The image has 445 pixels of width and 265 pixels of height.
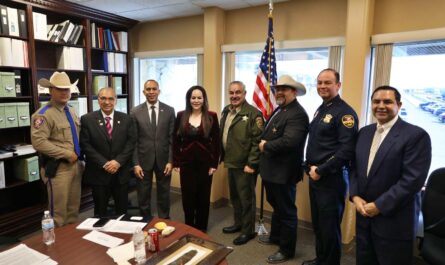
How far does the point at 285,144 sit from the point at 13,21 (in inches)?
110

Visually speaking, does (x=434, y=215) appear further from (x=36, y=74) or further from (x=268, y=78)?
(x=36, y=74)

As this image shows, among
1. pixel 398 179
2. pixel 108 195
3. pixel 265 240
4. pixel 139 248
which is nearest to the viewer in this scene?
pixel 139 248

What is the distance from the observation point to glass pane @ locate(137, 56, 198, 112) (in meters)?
3.97

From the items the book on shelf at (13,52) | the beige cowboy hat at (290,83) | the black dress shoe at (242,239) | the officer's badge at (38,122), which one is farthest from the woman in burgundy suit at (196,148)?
the book on shelf at (13,52)

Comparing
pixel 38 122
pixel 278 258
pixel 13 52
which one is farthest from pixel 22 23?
pixel 278 258

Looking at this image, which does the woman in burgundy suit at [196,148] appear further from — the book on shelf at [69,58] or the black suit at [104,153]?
the book on shelf at [69,58]

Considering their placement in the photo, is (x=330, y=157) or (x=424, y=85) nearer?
(x=330, y=157)

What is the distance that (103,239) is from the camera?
5.20 ft

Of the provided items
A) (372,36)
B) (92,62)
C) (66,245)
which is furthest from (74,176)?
(372,36)

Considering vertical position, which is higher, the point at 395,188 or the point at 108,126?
the point at 108,126

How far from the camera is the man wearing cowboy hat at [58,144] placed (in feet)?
7.45

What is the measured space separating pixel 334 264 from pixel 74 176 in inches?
85.5

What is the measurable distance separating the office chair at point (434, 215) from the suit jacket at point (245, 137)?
4.05 ft

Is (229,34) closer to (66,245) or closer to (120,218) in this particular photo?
(120,218)
